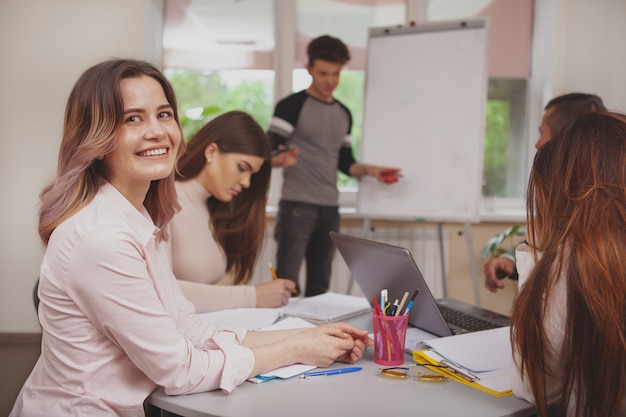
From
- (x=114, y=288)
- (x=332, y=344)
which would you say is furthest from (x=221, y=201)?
(x=114, y=288)

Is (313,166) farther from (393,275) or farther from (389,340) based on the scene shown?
(389,340)

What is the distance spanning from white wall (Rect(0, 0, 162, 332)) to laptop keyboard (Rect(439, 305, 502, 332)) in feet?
8.29

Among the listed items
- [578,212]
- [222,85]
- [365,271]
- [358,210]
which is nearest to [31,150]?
[222,85]

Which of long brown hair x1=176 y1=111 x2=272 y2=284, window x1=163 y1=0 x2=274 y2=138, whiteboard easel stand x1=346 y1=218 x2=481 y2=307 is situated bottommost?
whiteboard easel stand x1=346 y1=218 x2=481 y2=307

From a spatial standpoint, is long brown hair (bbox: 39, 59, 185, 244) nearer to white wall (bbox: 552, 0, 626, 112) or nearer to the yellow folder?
the yellow folder

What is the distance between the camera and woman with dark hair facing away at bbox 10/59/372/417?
43.2 inches

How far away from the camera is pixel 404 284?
1.46 m

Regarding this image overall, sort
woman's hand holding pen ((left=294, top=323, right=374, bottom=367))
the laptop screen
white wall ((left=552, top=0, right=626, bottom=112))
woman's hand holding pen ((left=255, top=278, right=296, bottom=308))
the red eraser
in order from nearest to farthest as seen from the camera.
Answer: woman's hand holding pen ((left=294, top=323, right=374, bottom=367)), the laptop screen, woman's hand holding pen ((left=255, top=278, right=296, bottom=308)), the red eraser, white wall ((left=552, top=0, right=626, bottom=112))

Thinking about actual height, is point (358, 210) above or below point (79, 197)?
below

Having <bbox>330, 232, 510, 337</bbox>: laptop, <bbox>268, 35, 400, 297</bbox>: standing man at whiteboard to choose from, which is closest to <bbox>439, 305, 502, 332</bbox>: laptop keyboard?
<bbox>330, 232, 510, 337</bbox>: laptop

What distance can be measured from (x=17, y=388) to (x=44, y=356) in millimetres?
2124

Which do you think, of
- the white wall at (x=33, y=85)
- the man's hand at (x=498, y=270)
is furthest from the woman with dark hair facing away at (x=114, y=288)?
the white wall at (x=33, y=85)

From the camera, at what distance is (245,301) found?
183 cm

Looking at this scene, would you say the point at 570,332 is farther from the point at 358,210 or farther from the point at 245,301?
the point at 358,210
